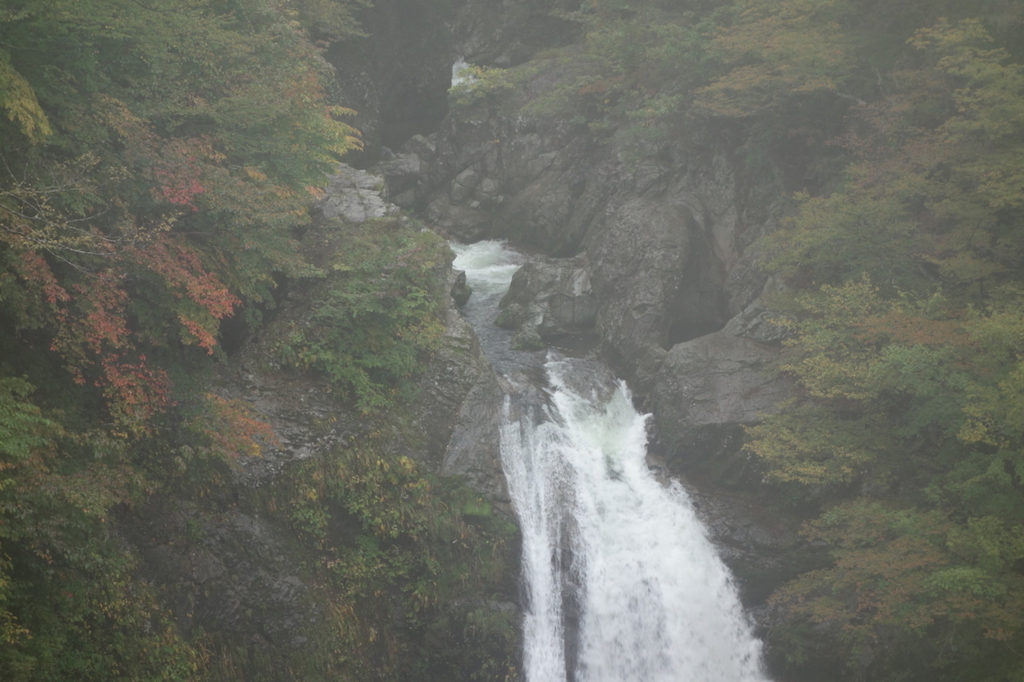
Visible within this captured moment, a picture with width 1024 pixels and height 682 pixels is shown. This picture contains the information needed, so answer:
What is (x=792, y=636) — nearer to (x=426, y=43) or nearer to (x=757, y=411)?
(x=757, y=411)

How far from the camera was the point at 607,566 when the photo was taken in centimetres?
1384

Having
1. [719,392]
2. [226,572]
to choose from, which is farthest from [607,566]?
[226,572]

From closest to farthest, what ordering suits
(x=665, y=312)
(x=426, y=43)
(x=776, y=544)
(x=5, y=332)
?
(x=5, y=332)
(x=776, y=544)
(x=665, y=312)
(x=426, y=43)

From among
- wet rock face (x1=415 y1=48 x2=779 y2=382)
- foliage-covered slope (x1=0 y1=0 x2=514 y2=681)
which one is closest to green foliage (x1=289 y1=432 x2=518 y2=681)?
foliage-covered slope (x1=0 y1=0 x2=514 y2=681)

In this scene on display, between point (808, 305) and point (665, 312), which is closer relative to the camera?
point (808, 305)

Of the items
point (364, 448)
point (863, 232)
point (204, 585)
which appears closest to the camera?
point (204, 585)

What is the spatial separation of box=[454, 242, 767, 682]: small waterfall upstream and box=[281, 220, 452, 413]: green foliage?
301cm

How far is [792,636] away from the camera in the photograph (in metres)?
12.9

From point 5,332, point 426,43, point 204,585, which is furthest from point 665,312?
point 426,43

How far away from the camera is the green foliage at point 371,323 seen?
12.8m

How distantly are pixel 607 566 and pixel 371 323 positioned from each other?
711 centimetres

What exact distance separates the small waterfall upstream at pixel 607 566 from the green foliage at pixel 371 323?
3.01 meters

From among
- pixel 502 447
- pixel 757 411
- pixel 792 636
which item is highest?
pixel 757 411

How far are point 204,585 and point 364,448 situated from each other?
362cm
